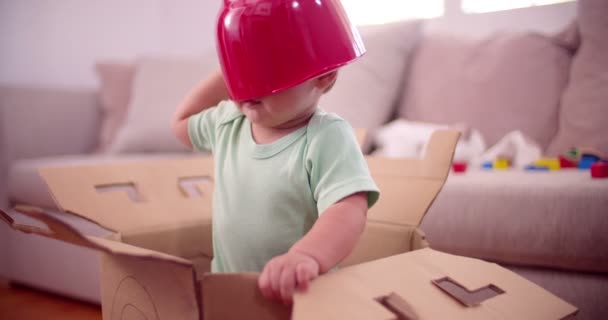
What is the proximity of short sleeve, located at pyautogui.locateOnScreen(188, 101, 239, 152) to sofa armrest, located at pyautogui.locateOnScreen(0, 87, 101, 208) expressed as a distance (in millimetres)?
987

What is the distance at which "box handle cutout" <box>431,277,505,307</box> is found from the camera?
42cm

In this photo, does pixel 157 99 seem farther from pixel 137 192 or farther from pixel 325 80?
pixel 325 80

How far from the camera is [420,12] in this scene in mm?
1858

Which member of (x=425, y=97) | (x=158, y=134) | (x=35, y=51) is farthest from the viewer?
(x=35, y=51)

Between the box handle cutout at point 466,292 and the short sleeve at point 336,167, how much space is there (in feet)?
0.39

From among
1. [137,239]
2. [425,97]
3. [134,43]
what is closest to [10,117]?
[134,43]

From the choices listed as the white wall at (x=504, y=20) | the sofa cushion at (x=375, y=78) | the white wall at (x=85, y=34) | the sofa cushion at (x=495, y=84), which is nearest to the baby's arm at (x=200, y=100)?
the sofa cushion at (x=375, y=78)

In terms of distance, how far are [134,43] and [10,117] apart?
0.93 m

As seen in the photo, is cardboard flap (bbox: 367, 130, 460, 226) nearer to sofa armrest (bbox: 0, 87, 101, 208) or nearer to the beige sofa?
the beige sofa

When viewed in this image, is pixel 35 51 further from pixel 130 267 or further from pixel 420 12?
pixel 130 267

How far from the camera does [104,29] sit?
2.18 metres

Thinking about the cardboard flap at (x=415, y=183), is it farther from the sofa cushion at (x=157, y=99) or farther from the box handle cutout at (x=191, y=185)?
the sofa cushion at (x=157, y=99)

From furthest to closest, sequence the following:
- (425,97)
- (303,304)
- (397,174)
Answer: (425,97) → (397,174) → (303,304)

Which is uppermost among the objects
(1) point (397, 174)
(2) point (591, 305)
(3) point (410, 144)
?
(1) point (397, 174)
